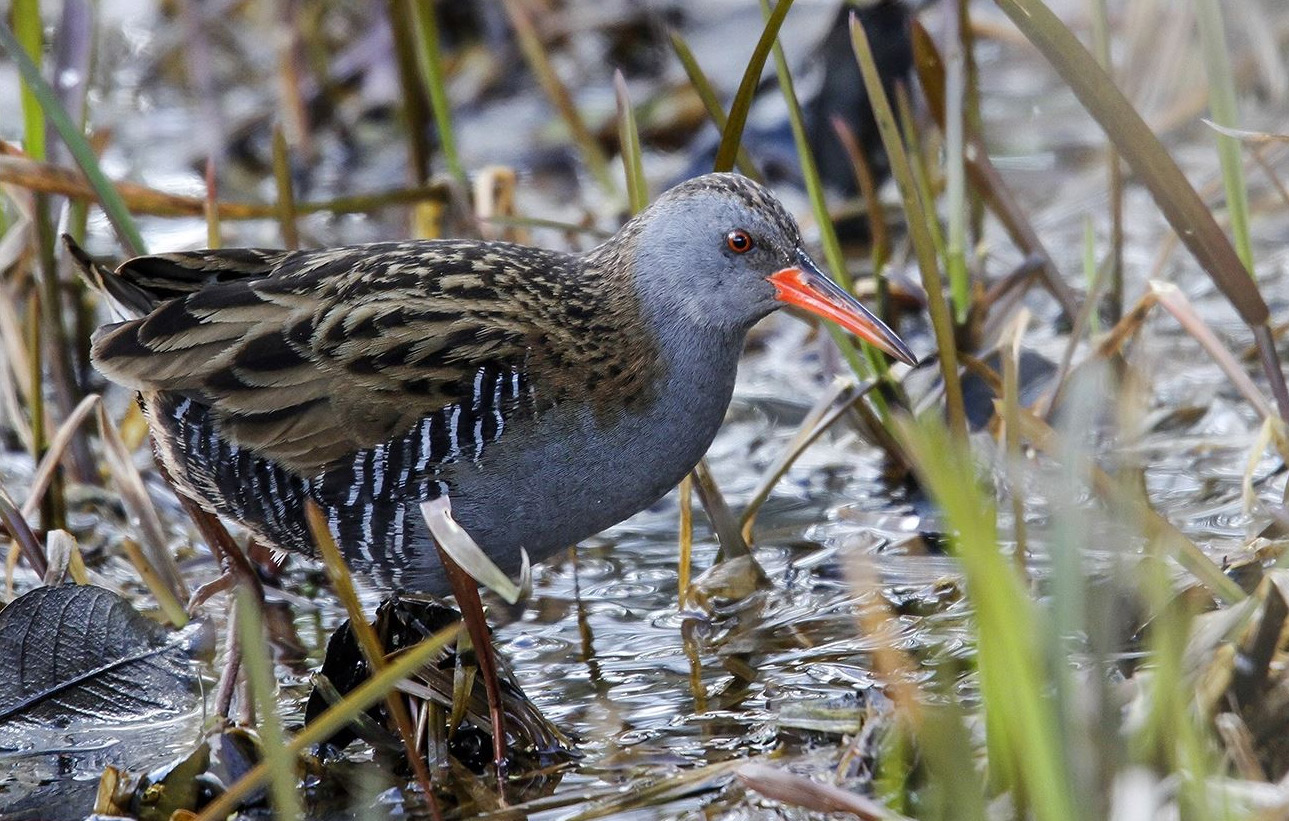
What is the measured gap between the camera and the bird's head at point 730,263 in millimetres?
2936

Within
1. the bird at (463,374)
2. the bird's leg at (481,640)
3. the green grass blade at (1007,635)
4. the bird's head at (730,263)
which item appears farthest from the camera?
the bird's head at (730,263)

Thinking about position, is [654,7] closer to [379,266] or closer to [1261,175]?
[1261,175]

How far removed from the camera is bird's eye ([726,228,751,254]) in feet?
9.65

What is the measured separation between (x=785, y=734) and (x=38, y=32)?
2.06 meters

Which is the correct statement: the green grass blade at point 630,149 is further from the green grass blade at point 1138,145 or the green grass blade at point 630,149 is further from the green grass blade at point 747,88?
the green grass blade at point 1138,145

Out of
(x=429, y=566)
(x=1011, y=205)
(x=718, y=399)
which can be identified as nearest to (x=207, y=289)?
(x=429, y=566)

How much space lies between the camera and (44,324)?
12.8 feet

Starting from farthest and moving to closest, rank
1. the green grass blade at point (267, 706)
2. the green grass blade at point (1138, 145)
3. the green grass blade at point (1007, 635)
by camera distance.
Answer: the green grass blade at point (1138, 145), the green grass blade at point (267, 706), the green grass blade at point (1007, 635)

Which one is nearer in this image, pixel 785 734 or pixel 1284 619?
pixel 1284 619

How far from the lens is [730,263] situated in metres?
2.96

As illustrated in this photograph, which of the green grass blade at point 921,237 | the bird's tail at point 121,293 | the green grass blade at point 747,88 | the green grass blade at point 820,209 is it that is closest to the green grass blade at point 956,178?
the green grass blade at point 820,209

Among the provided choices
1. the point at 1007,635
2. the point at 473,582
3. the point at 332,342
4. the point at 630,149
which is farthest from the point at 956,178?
the point at 1007,635

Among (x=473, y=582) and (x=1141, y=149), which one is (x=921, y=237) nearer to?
(x=1141, y=149)

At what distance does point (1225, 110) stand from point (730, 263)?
95 centimetres
